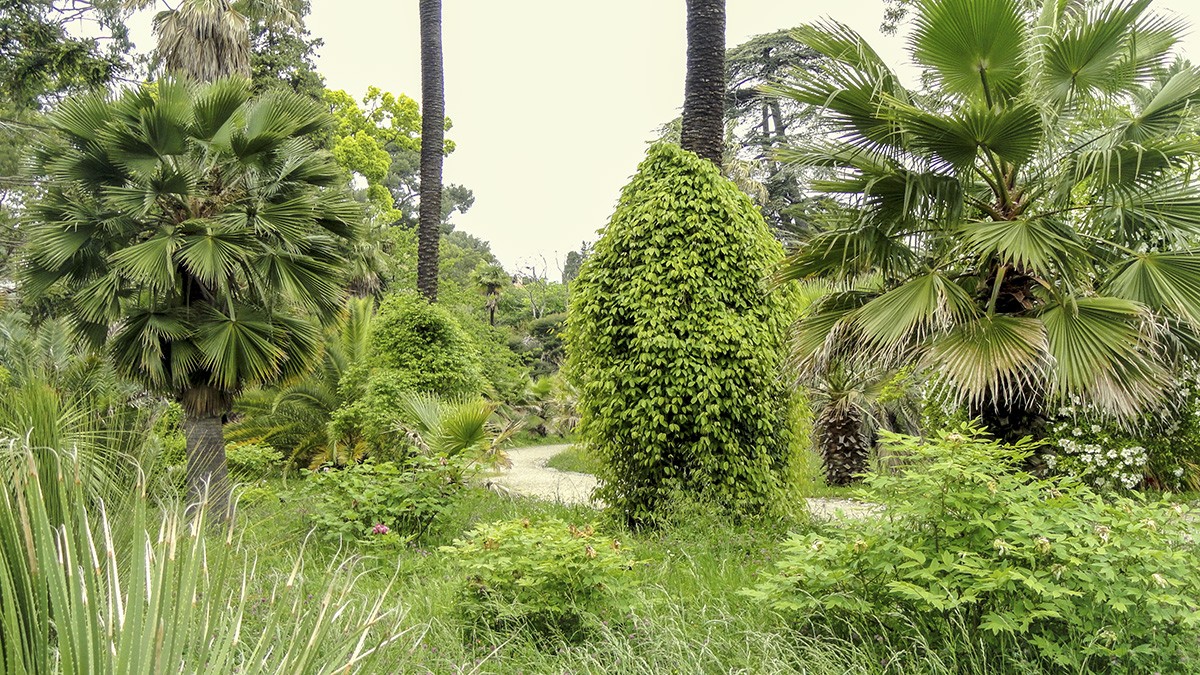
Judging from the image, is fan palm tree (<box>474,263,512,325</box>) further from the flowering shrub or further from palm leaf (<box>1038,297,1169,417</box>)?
palm leaf (<box>1038,297,1169,417</box>)

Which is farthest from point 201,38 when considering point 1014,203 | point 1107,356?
point 1107,356

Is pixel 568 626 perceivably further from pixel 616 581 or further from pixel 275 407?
pixel 275 407

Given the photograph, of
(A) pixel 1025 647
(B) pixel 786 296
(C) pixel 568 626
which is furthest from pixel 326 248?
(A) pixel 1025 647

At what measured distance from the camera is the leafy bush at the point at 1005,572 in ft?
10.4

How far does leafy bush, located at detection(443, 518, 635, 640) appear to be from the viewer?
4258 millimetres

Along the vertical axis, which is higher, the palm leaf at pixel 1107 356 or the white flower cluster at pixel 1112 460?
the palm leaf at pixel 1107 356

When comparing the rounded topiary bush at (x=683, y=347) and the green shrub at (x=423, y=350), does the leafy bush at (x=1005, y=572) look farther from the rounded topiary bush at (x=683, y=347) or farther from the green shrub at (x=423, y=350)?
the green shrub at (x=423, y=350)

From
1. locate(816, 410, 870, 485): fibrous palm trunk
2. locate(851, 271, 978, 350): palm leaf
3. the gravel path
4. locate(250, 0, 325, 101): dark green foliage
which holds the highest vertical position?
locate(250, 0, 325, 101): dark green foliage

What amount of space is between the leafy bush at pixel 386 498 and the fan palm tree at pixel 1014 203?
3700mm

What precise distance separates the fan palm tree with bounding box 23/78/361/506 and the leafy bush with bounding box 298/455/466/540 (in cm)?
133

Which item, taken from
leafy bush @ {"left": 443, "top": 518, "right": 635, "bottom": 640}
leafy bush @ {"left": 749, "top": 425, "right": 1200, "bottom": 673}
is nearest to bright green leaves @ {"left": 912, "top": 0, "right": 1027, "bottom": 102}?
leafy bush @ {"left": 749, "top": 425, "right": 1200, "bottom": 673}

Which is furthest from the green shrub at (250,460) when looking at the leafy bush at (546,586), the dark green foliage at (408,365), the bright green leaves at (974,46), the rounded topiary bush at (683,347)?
the bright green leaves at (974,46)

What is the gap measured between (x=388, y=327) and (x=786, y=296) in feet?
22.5

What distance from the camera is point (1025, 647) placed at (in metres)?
3.58
